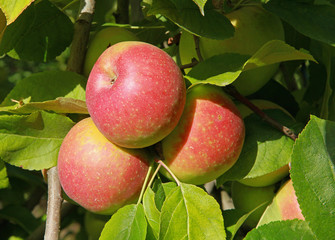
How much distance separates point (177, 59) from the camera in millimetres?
1146

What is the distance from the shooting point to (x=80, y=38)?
0.99 m

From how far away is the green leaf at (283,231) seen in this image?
2.26ft

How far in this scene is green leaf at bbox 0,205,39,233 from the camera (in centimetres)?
139

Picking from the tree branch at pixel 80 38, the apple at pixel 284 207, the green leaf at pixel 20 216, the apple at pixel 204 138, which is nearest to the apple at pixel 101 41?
the tree branch at pixel 80 38

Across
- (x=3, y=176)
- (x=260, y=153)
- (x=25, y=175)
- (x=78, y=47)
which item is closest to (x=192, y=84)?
(x=260, y=153)

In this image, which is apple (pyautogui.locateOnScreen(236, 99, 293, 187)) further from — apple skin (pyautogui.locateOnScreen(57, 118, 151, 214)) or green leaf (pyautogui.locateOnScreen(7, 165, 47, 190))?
green leaf (pyautogui.locateOnScreen(7, 165, 47, 190))

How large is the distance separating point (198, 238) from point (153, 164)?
0.17 metres

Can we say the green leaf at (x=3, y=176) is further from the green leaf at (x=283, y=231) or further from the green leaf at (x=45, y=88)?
the green leaf at (x=283, y=231)

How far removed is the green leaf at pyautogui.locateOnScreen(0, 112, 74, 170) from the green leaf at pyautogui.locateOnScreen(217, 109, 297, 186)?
32 centimetres

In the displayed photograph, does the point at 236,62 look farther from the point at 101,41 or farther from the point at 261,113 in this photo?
the point at 101,41

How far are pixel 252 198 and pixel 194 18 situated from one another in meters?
0.42

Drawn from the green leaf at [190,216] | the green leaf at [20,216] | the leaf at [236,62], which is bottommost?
the green leaf at [20,216]

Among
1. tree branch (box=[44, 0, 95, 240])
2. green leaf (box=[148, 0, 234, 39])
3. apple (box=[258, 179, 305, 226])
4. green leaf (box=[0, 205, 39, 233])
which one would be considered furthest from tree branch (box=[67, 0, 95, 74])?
green leaf (box=[0, 205, 39, 233])

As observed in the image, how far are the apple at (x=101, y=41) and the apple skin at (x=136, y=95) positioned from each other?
0.20 m
